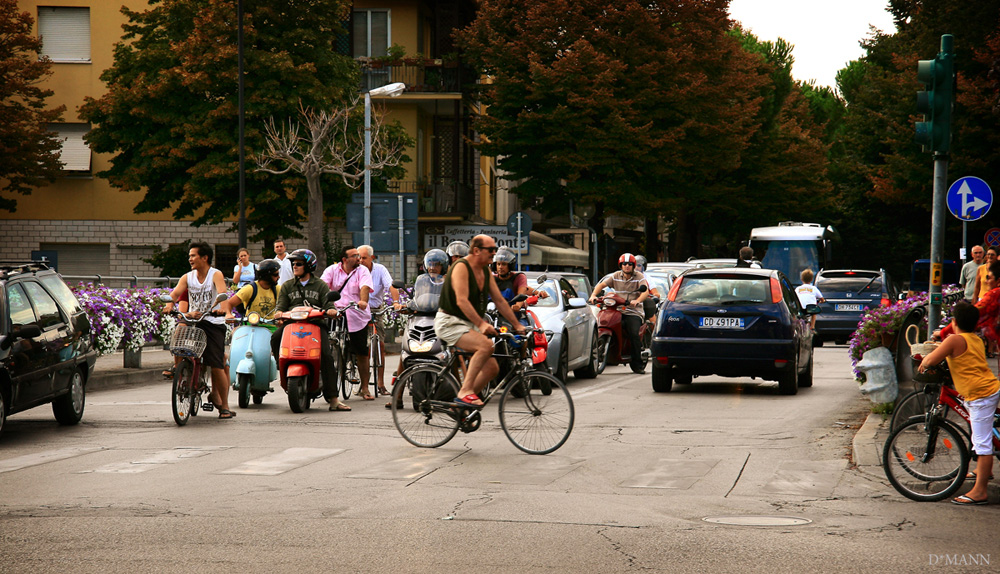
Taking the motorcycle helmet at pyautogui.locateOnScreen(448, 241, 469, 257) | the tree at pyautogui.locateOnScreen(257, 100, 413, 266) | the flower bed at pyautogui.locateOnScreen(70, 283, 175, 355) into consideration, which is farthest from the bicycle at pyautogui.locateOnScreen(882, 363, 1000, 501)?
the tree at pyautogui.locateOnScreen(257, 100, 413, 266)

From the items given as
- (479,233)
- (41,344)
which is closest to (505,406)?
(41,344)

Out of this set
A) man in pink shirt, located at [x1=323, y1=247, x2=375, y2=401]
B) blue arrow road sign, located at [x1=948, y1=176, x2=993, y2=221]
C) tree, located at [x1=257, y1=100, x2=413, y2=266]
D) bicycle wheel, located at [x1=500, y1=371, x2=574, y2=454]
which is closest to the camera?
bicycle wheel, located at [x1=500, y1=371, x2=574, y2=454]

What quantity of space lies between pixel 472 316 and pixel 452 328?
0.25m

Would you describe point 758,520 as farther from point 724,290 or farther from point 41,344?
point 724,290

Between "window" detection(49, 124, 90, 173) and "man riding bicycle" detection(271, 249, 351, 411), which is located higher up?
"window" detection(49, 124, 90, 173)

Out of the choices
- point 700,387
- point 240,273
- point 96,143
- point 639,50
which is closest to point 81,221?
point 96,143

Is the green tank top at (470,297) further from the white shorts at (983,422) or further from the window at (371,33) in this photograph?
the window at (371,33)

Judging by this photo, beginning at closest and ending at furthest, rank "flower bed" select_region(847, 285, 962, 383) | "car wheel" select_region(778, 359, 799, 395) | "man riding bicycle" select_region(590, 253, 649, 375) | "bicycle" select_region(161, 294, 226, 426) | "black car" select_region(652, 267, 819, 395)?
"bicycle" select_region(161, 294, 226, 426) < "flower bed" select_region(847, 285, 962, 383) < "black car" select_region(652, 267, 819, 395) < "car wheel" select_region(778, 359, 799, 395) < "man riding bicycle" select_region(590, 253, 649, 375)

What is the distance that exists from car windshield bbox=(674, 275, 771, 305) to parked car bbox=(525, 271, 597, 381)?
4.48 ft

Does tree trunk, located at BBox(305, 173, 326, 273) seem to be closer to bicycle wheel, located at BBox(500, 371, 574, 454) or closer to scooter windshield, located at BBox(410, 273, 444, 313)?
scooter windshield, located at BBox(410, 273, 444, 313)

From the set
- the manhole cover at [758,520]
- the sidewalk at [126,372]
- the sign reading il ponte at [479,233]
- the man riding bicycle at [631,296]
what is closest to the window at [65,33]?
the sign reading il ponte at [479,233]

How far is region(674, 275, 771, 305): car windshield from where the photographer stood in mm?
15359

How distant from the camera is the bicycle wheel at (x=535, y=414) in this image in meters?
9.88

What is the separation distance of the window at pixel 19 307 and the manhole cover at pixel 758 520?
6867mm
